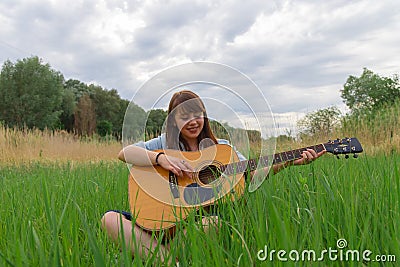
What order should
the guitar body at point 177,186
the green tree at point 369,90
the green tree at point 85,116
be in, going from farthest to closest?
the green tree at point 85,116 → the green tree at point 369,90 → the guitar body at point 177,186

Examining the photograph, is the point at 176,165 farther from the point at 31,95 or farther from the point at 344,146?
the point at 31,95

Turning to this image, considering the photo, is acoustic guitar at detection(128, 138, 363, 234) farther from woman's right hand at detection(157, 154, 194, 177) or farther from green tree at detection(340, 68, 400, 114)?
green tree at detection(340, 68, 400, 114)

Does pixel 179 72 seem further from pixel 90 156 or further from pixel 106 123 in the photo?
pixel 106 123

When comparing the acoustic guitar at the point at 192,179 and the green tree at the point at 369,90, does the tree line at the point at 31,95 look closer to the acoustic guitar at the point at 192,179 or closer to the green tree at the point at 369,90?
the green tree at the point at 369,90

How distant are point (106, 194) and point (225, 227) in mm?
1216

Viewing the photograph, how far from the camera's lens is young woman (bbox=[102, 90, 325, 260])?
1632 millimetres

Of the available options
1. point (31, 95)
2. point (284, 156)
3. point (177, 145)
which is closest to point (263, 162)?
point (284, 156)

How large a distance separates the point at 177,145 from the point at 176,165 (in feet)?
0.98

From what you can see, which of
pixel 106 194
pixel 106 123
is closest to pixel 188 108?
pixel 106 194

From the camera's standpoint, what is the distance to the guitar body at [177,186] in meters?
1.61

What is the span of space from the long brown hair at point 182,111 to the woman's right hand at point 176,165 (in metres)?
0.20

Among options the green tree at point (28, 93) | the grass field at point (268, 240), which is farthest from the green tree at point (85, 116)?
the grass field at point (268, 240)

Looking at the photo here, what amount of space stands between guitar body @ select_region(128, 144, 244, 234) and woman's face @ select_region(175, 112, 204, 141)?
120mm

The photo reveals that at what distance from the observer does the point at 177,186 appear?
5.83 ft
